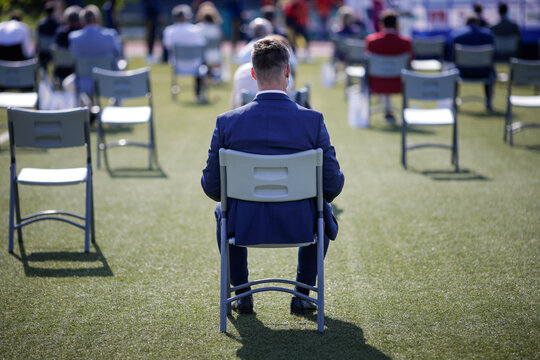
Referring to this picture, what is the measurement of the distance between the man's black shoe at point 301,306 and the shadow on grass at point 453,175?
3446 millimetres

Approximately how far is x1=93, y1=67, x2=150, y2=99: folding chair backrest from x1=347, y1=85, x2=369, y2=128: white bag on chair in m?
3.54

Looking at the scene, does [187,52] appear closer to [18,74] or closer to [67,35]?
[67,35]

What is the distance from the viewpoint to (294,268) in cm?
459

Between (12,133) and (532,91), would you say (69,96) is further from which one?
(532,91)

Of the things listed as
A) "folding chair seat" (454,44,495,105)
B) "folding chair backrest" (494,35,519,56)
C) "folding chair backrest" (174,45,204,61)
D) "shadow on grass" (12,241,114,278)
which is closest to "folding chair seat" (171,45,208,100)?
"folding chair backrest" (174,45,204,61)

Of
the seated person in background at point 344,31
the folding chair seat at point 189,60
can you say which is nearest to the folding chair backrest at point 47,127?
the folding chair seat at point 189,60

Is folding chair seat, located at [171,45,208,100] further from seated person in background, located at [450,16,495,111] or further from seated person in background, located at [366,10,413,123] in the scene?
seated person in background, located at [450,16,495,111]

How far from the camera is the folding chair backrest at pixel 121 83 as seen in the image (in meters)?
7.37

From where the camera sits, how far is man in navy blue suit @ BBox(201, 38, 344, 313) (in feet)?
10.9

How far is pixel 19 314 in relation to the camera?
383 centimetres

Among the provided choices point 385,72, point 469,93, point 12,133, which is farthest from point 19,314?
point 469,93

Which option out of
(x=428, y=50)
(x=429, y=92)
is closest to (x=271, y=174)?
(x=429, y=92)

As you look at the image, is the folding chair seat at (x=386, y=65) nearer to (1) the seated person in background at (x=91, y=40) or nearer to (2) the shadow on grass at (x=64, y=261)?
(1) the seated person in background at (x=91, y=40)

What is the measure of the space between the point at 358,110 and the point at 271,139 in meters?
7.37
